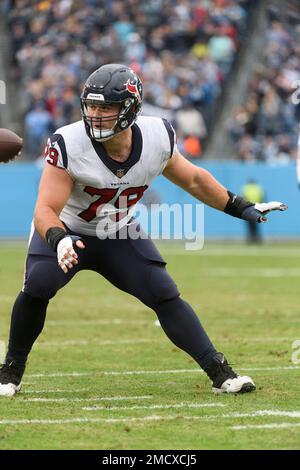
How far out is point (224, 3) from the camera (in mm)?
20359

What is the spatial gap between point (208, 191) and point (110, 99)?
2.65ft

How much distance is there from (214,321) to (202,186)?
10.9 feet

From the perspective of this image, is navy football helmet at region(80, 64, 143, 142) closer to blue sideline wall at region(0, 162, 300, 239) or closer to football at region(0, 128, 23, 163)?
football at region(0, 128, 23, 163)

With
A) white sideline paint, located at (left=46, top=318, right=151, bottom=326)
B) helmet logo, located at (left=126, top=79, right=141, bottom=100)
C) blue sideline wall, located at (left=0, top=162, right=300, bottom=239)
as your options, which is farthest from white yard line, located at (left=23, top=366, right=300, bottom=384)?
blue sideline wall, located at (left=0, top=162, right=300, bottom=239)

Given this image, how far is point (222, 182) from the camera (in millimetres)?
19125

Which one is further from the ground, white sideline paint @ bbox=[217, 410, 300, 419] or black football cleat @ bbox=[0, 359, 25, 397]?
white sideline paint @ bbox=[217, 410, 300, 419]

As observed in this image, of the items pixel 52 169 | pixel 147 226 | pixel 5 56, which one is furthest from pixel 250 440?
pixel 5 56

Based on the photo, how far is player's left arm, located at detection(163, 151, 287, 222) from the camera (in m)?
5.61

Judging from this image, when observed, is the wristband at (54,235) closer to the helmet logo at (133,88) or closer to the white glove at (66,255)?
the white glove at (66,255)

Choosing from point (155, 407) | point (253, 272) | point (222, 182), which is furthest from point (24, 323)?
point (222, 182)

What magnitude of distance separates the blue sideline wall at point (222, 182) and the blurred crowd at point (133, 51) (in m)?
0.69

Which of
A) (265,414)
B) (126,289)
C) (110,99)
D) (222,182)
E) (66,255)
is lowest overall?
(222,182)

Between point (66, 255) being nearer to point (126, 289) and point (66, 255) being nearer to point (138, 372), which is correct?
point (126, 289)

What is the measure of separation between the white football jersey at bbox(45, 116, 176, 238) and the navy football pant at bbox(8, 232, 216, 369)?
0.12 m
